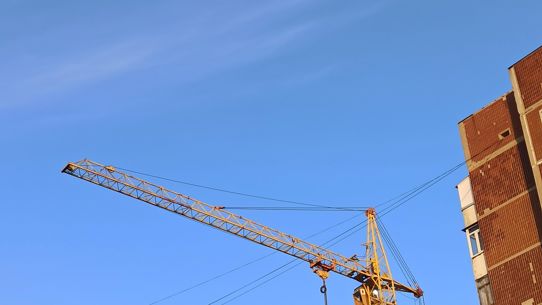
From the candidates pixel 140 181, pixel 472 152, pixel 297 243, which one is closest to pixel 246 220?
pixel 297 243

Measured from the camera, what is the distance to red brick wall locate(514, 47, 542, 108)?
42688 mm

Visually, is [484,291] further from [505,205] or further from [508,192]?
[508,192]

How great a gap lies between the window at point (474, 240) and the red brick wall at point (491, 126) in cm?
393

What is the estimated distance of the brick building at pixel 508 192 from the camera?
1623 inches

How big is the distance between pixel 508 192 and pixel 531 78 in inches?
239

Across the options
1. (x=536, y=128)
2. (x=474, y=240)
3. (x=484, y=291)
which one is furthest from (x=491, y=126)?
(x=484, y=291)

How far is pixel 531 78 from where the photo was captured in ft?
142

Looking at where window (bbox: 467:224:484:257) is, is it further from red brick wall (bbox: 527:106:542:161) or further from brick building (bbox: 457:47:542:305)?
red brick wall (bbox: 527:106:542:161)

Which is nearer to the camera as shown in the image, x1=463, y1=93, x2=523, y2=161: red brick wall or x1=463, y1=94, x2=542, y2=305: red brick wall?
x1=463, y1=94, x2=542, y2=305: red brick wall

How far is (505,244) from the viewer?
1681 inches

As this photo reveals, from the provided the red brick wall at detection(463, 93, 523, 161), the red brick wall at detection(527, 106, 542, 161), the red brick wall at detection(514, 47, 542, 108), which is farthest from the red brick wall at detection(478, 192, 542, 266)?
the red brick wall at detection(514, 47, 542, 108)

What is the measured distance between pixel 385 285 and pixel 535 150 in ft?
183

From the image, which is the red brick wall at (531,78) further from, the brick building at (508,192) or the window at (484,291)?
the window at (484,291)

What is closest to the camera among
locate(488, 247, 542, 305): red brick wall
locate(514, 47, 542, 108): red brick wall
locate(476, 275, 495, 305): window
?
locate(488, 247, 542, 305): red brick wall
